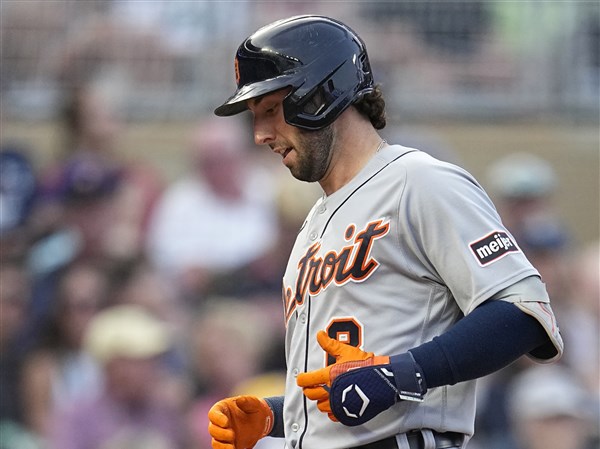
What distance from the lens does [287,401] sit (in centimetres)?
252

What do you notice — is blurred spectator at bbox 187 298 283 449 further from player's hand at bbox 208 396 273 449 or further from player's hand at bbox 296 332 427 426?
player's hand at bbox 296 332 427 426

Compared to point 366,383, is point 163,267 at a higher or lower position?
lower

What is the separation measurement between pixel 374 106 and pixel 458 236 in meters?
0.45

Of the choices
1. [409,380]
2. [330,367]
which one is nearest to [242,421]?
[330,367]

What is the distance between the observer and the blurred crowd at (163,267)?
5691mm

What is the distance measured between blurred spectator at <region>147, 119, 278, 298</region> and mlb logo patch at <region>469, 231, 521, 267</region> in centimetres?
416

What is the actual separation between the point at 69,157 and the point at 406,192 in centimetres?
460

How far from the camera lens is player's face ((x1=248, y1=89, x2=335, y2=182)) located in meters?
2.45

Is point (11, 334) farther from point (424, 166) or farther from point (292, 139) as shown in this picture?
point (424, 166)

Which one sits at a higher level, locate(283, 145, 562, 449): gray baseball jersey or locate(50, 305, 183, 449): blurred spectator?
locate(283, 145, 562, 449): gray baseball jersey

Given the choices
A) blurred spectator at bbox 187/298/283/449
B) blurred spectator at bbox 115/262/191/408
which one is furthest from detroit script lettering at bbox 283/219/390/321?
blurred spectator at bbox 115/262/191/408

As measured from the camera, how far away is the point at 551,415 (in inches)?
219

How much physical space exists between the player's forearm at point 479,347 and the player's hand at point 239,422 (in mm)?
577

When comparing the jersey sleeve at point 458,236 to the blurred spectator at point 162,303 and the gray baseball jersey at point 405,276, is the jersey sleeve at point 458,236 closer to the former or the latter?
the gray baseball jersey at point 405,276
